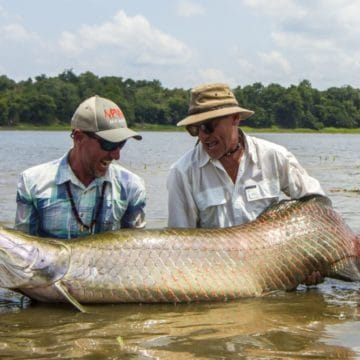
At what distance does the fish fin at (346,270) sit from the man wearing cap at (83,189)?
1572mm

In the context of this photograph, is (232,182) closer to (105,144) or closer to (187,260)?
(187,260)

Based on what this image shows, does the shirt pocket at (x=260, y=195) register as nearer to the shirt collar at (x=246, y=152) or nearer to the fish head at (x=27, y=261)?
the shirt collar at (x=246, y=152)

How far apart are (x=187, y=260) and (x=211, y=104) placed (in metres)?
1.29

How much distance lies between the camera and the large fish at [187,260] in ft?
15.3

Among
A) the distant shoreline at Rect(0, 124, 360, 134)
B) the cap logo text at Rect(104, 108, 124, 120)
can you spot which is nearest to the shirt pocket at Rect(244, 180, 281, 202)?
the cap logo text at Rect(104, 108, 124, 120)

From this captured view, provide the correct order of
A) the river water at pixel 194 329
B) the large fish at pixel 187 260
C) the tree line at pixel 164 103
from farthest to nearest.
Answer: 1. the tree line at pixel 164 103
2. the large fish at pixel 187 260
3. the river water at pixel 194 329

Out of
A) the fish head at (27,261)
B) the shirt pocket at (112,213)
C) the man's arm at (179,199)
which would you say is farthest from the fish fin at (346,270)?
the fish head at (27,261)

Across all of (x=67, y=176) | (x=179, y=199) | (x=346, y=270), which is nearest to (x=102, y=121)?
(x=67, y=176)

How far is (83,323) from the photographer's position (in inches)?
179

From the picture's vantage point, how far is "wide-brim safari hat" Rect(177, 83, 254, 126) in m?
5.46

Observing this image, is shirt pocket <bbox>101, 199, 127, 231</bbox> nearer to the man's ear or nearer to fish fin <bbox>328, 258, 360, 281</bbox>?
the man's ear

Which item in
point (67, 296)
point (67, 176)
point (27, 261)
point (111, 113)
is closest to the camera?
point (27, 261)

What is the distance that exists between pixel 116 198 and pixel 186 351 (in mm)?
1788

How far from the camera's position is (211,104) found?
18.3ft
